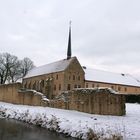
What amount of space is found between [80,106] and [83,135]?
8999 mm

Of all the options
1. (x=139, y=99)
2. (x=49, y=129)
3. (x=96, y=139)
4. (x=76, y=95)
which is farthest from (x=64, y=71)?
(x=96, y=139)

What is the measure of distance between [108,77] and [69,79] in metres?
15.5

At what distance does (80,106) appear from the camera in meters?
23.3

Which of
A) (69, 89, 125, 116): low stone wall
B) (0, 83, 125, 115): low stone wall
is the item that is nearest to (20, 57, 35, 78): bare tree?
(0, 83, 125, 115): low stone wall

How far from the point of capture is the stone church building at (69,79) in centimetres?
6575

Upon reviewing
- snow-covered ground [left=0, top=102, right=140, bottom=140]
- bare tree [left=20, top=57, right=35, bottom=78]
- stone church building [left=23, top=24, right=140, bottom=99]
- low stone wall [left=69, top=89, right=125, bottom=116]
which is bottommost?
snow-covered ground [left=0, top=102, right=140, bottom=140]

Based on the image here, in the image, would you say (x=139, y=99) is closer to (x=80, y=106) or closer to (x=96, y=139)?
(x=80, y=106)

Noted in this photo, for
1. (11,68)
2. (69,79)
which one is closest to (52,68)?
(69,79)

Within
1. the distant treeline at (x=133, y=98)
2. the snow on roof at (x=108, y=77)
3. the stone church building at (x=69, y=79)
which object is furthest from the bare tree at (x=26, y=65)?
the distant treeline at (x=133, y=98)

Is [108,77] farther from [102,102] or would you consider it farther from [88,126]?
[88,126]

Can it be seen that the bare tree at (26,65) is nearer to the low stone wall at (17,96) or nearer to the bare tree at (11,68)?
the bare tree at (11,68)

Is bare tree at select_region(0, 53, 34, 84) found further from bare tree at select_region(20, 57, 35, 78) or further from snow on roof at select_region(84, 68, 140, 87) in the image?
snow on roof at select_region(84, 68, 140, 87)

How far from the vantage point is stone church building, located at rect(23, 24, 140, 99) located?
65.8m

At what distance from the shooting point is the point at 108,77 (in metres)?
77.2
